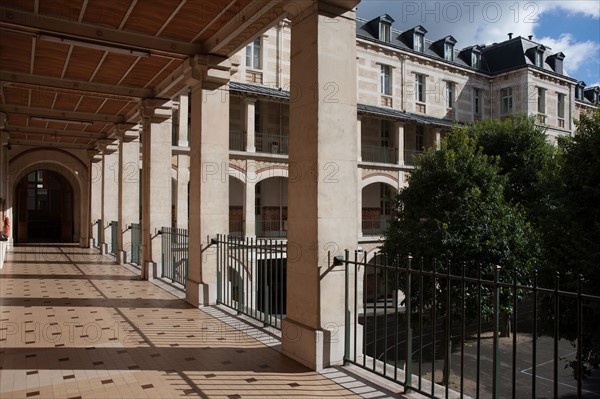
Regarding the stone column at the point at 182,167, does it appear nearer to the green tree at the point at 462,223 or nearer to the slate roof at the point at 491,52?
the green tree at the point at 462,223

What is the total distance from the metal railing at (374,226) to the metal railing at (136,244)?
58.9 feet

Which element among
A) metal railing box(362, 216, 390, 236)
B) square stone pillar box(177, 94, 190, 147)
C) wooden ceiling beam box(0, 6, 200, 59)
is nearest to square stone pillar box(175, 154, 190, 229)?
square stone pillar box(177, 94, 190, 147)

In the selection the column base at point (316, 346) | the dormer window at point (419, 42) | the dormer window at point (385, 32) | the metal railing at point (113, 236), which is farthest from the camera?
the dormer window at point (419, 42)

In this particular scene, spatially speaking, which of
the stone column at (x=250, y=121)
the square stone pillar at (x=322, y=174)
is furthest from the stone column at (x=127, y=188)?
the square stone pillar at (x=322, y=174)

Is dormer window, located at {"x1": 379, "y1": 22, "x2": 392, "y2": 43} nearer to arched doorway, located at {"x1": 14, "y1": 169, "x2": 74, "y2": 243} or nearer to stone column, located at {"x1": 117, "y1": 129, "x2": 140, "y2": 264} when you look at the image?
stone column, located at {"x1": 117, "y1": 129, "x2": 140, "y2": 264}

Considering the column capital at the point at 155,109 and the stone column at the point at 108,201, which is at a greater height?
the column capital at the point at 155,109

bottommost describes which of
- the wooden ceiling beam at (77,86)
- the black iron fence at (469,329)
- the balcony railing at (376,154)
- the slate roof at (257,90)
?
the black iron fence at (469,329)

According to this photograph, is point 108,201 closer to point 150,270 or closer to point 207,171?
point 150,270

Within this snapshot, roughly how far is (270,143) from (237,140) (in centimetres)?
210

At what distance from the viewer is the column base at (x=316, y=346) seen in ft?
18.0

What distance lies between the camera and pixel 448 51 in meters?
34.4

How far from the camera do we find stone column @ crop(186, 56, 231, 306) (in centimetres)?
907

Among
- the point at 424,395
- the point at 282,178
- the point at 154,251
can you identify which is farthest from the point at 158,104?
the point at 282,178

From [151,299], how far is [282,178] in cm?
1926
